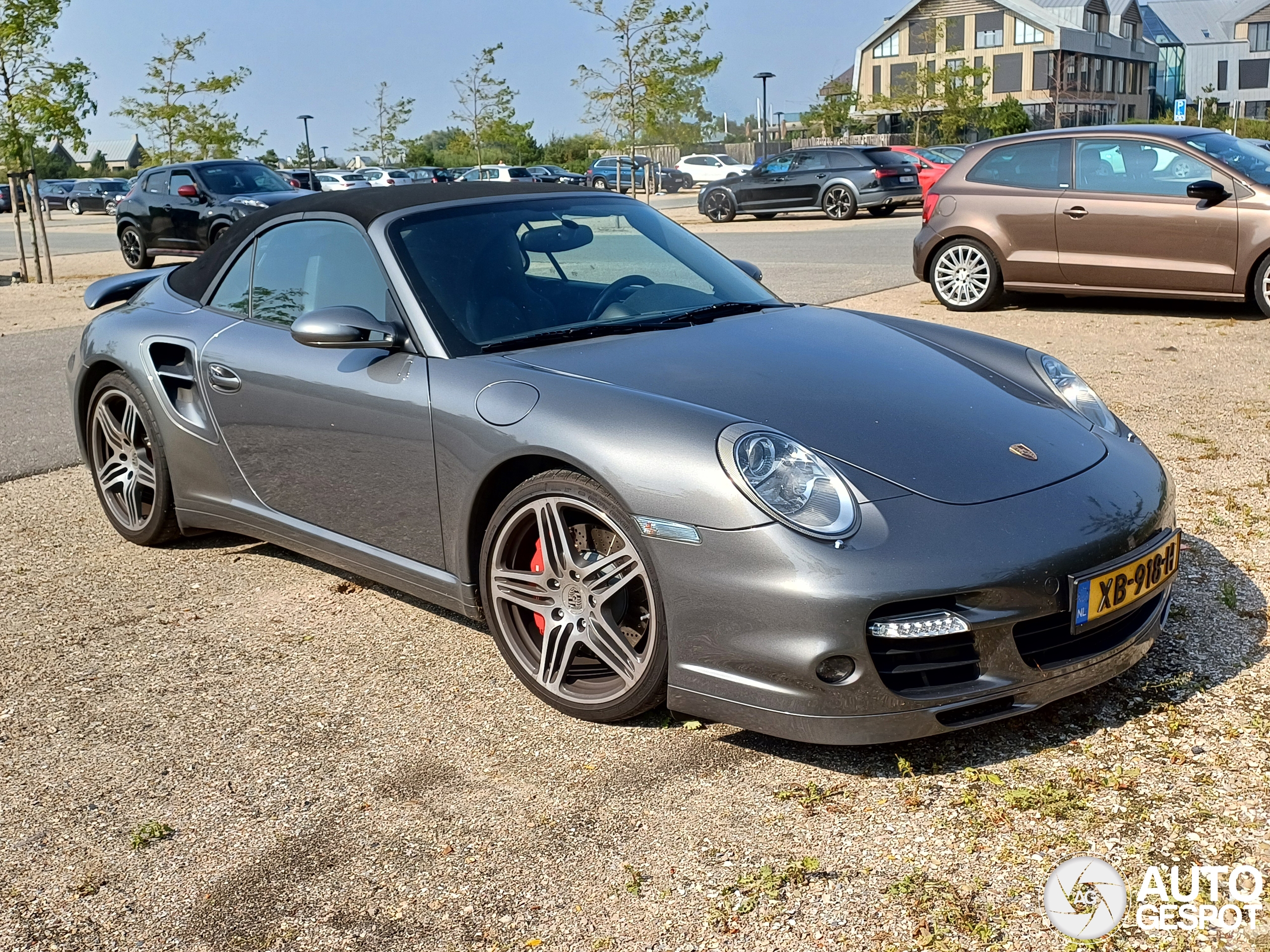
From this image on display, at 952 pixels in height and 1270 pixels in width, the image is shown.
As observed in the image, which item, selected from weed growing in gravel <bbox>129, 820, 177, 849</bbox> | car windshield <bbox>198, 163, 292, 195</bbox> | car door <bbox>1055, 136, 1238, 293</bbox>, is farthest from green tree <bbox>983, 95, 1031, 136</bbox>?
weed growing in gravel <bbox>129, 820, 177, 849</bbox>

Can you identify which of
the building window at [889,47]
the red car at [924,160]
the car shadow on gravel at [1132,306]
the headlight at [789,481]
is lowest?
the car shadow on gravel at [1132,306]

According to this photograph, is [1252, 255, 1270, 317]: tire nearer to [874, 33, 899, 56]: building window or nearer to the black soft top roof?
the black soft top roof

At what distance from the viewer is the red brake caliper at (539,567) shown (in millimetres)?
3537

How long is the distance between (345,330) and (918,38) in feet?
244

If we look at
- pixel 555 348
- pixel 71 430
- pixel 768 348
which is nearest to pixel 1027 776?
pixel 768 348

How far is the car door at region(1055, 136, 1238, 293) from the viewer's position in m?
9.83

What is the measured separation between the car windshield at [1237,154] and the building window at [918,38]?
65.2 meters

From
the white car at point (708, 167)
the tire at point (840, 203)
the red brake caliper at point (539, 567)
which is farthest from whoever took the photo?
the white car at point (708, 167)

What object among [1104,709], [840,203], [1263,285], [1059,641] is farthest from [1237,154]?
[840,203]

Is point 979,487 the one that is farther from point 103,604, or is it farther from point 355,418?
point 103,604

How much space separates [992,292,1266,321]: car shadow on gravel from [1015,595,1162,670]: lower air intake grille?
784 centimetres

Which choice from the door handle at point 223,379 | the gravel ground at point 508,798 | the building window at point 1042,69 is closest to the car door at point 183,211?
the door handle at point 223,379

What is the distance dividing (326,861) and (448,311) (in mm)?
1768

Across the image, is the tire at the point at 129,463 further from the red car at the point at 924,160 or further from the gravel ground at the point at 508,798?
the red car at the point at 924,160
